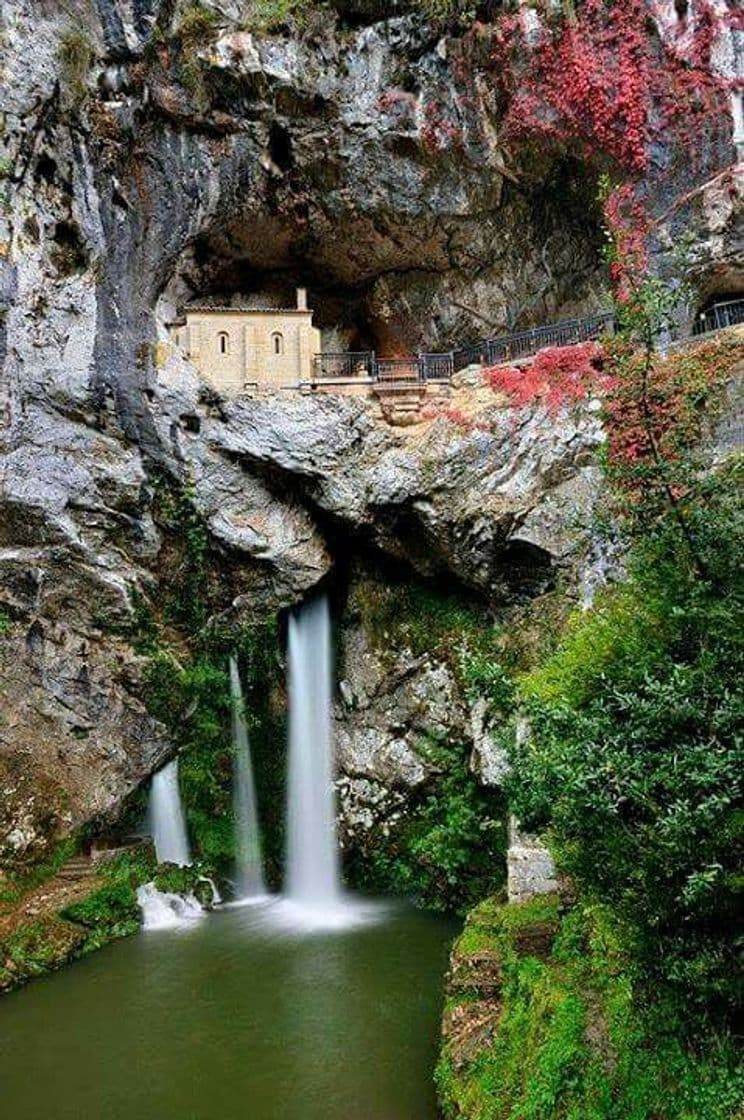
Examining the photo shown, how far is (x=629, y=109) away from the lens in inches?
607

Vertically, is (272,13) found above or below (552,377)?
above

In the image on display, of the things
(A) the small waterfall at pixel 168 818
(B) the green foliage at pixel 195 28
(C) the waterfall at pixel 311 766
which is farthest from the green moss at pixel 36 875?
(B) the green foliage at pixel 195 28

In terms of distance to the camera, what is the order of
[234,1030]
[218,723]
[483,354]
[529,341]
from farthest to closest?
[483,354], [529,341], [218,723], [234,1030]

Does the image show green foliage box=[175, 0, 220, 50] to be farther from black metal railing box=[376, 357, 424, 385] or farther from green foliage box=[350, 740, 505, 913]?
green foliage box=[350, 740, 505, 913]

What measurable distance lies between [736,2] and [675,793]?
Result: 1794 centimetres

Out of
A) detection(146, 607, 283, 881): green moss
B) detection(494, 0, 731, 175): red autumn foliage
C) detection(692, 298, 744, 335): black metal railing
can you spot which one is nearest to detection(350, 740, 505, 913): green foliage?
detection(146, 607, 283, 881): green moss

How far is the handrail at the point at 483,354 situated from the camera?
15867 mm

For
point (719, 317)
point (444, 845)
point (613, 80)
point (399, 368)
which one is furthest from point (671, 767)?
point (613, 80)

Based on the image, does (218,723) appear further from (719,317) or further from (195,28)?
(195,28)

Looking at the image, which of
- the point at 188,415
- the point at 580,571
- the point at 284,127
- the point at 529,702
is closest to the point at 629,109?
the point at 284,127

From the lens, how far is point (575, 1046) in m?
5.79

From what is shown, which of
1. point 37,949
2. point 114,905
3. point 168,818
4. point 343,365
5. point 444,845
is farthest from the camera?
point 343,365

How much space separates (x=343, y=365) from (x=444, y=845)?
489 inches

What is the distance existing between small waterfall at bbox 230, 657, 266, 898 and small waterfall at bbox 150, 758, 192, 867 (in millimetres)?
1086
